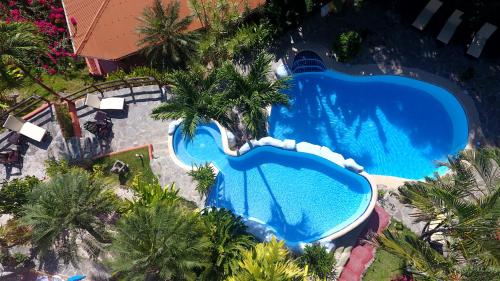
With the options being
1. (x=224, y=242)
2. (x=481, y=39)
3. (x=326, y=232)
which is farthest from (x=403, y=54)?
(x=224, y=242)

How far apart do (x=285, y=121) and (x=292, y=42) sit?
192 inches

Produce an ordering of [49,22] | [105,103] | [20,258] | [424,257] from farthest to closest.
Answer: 1. [49,22]
2. [105,103]
3. [20,258]
4. [424,257]

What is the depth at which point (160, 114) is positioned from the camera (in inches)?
643

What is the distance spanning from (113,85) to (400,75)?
1647 centimetres

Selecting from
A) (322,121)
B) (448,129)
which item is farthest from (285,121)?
(448,129)

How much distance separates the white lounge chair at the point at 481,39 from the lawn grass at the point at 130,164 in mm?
18781

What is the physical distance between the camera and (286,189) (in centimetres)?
1891

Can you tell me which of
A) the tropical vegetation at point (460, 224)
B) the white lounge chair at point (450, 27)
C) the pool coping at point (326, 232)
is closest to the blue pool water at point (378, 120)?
the pool coping at point (326, 232)

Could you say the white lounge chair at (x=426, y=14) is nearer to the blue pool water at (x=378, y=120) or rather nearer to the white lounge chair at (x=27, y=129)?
the blue pool water at (x=378, y=120)

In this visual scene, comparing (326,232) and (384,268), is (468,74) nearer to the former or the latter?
(384,268)

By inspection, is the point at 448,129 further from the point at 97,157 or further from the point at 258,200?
the point at 97,157

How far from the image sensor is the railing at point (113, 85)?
20516mm

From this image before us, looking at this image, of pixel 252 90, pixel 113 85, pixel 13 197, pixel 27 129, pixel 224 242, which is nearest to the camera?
pixel 224 242

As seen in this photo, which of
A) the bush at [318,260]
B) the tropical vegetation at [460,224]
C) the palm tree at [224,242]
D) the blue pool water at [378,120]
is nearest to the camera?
the tropical vegetation at [460,224]
